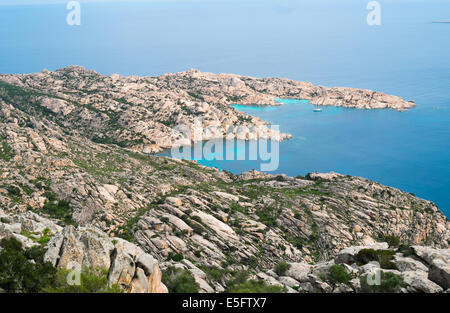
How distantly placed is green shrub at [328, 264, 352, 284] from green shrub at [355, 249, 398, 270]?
326 cm

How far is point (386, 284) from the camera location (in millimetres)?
16797

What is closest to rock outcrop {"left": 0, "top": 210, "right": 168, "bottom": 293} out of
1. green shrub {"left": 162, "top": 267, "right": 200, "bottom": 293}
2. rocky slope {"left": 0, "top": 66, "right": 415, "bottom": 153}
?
green shrub {"left": 162, "top": 267, "right": 200, "bottom": 293}

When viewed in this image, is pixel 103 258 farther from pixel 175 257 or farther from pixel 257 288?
pixel 175 257

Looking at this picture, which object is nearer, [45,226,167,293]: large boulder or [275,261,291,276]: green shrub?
[45,226,167,293]: large boulder

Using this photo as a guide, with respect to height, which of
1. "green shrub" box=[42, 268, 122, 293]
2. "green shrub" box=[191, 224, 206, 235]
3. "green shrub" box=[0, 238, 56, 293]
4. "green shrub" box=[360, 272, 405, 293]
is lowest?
"green shrub" box=[191, 224, 206, 235]

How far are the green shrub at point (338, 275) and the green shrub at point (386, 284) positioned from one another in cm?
86

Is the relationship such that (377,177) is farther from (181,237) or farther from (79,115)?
(79,115)

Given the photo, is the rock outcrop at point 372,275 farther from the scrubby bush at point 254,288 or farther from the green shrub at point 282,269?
the scrubby bush at point 254,288

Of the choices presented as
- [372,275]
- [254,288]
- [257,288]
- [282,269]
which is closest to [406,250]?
[372,275]

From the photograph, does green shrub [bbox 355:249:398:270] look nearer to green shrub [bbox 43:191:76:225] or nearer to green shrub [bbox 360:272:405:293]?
green shrub [bbox 360:272:405:293]

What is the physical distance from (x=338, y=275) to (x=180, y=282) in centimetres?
877

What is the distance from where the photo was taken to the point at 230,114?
105188mm

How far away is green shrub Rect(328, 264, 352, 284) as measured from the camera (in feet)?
61.3
